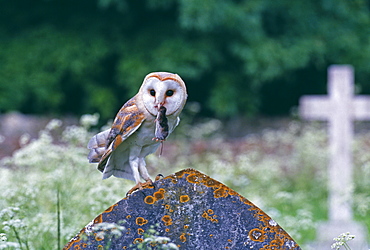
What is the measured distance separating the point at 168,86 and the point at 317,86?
461 inches

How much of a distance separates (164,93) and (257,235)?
611 millimetres

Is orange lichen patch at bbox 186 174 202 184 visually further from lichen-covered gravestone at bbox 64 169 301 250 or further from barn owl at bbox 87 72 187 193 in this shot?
barn owl at bbox 87 72 187 193

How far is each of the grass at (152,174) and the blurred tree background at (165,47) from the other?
1257mm

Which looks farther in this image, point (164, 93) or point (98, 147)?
point (98, 147)

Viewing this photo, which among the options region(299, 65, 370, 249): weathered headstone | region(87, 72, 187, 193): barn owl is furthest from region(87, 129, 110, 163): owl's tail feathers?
region(299, 65, 370, 249): weathered headstone

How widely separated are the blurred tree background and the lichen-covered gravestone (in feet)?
27.2

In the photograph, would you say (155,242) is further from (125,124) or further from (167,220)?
(125,124)

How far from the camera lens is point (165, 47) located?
11.2m

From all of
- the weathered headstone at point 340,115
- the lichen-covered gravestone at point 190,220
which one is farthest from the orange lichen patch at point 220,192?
the weathered headstone at point 340,115

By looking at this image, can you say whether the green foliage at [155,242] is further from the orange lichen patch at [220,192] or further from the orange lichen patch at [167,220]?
the orange lichen patch at [220,192]

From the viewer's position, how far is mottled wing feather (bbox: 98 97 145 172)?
2318mm

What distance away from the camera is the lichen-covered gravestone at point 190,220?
7.27 feet

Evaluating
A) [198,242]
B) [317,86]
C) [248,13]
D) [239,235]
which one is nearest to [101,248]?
[198,242]

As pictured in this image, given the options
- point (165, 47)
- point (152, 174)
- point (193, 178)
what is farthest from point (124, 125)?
point (165, 47)
